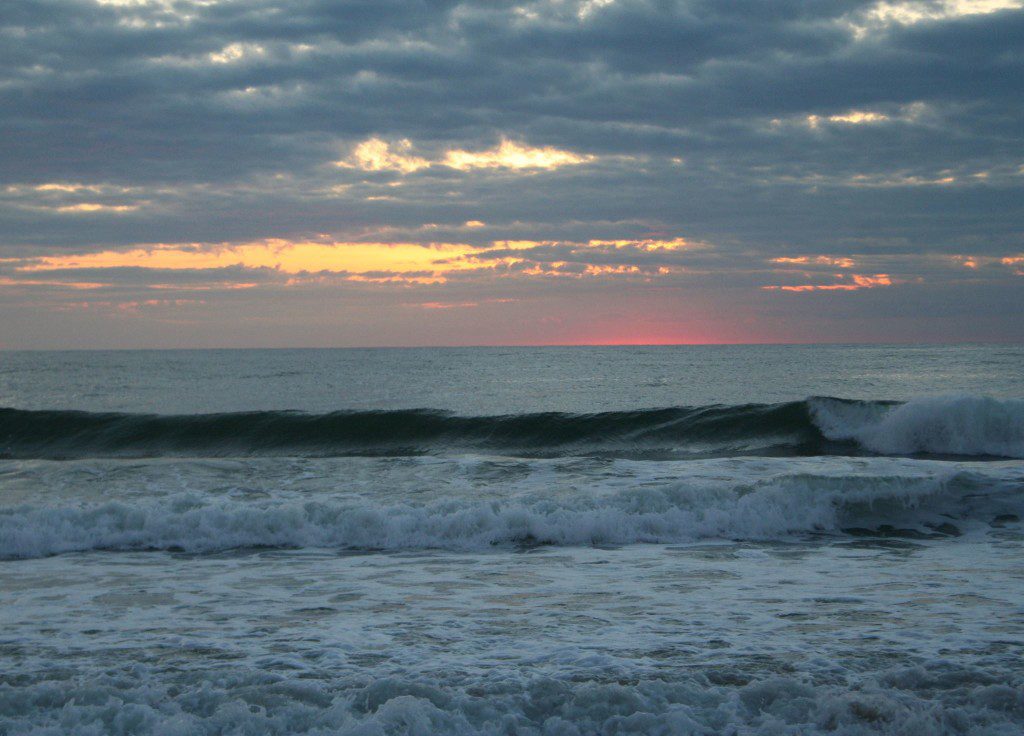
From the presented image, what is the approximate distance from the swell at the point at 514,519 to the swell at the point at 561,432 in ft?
20.8

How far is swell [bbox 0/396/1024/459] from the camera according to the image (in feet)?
56.9

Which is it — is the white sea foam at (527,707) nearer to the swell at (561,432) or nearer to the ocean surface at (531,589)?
the ocean surface at (531,589)

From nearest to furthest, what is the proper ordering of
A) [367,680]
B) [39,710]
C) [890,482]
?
Result: 1. [39,710]
2. [367,680]
3. [890,482]

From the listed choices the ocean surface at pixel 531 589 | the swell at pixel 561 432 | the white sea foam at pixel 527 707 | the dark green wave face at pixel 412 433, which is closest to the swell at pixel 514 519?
the ocean surface at pixel 531 589

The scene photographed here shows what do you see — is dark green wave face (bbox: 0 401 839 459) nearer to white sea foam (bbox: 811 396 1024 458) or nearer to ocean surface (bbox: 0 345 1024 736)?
ocean surface (bbox: 0 345 1024 736)

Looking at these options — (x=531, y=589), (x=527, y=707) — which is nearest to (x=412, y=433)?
(x=531, y=589)

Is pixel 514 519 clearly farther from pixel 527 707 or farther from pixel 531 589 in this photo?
pixel 527 707

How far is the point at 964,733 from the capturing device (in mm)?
4332

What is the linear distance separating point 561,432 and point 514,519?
398 inches

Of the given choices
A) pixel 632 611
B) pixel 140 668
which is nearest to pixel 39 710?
pixel 140 668

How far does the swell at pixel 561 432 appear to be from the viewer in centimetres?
1734

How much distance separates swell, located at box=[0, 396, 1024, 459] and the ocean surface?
15 cm

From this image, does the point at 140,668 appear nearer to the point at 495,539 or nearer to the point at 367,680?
the point at 367,680

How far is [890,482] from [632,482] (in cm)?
352
